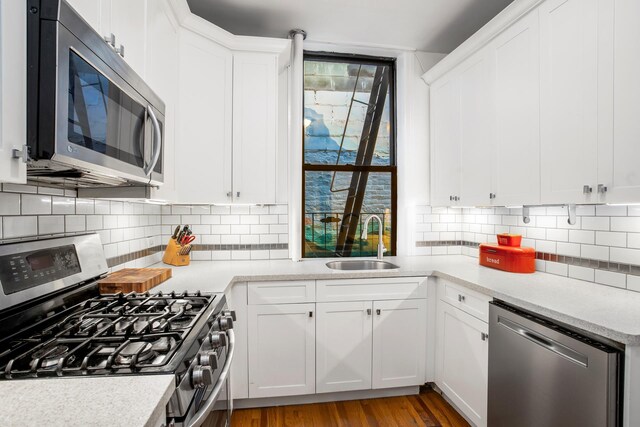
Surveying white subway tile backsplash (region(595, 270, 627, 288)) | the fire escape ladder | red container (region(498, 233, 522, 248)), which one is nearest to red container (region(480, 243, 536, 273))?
red container (region(498, 233, 522, 248))

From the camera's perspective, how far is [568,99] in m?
1.66

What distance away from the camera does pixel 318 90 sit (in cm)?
298

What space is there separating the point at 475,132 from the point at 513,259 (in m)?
0.87

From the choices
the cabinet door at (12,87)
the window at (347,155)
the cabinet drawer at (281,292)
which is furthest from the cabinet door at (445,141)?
the cabinet door at (12,87)

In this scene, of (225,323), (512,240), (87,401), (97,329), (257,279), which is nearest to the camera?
(87,401)

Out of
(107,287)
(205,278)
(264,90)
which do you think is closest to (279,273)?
(205,278)

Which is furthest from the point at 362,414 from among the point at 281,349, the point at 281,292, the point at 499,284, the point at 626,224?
the point at 626,224

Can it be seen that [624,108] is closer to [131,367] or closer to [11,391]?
[131,367]

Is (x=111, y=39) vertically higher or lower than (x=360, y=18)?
lower

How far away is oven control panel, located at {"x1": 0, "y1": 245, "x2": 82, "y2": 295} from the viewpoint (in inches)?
43.6

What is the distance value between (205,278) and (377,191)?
5.41ft

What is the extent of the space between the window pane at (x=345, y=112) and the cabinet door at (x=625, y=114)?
5.76 feet

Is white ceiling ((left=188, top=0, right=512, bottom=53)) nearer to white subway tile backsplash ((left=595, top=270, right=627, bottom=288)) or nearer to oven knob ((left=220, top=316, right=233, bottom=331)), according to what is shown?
white subway tile backsplash ((left=595, top=270, right=627, bottom=288))

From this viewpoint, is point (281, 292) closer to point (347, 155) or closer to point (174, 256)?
point (174, 256)
